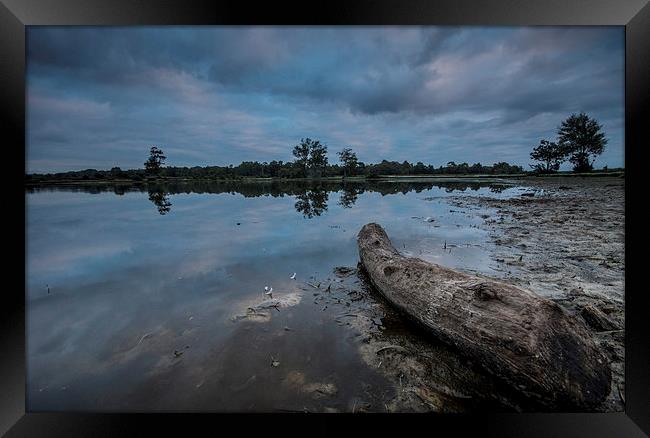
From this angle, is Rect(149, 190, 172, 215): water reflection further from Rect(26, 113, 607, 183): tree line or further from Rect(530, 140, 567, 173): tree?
Rect(530, 140, 567, 173): tree

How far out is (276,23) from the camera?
7.97 ft

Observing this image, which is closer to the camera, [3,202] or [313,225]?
[3,202]

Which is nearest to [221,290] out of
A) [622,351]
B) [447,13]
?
[447,13]

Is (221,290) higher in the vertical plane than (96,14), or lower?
lower

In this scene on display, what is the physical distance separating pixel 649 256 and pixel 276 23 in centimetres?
376

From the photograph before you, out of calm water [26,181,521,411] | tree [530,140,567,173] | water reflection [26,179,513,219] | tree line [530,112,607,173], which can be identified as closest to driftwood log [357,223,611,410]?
calm water [26,181,521,411]

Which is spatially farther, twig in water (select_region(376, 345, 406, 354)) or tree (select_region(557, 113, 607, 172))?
tree (select_region(557, 113, 607, 172))

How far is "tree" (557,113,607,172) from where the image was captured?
4117 millimetres

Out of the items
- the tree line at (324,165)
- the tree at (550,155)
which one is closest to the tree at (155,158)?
the tree line at (324,165)

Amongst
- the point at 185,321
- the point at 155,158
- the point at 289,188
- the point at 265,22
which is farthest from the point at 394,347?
the point at 289,188

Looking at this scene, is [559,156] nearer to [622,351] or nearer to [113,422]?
[622,351]

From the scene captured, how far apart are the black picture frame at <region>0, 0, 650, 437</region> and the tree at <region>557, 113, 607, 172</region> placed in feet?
6.22

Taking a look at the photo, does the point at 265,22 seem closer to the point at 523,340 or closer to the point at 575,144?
the point at 523,340

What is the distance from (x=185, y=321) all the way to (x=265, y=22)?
3.27 m
